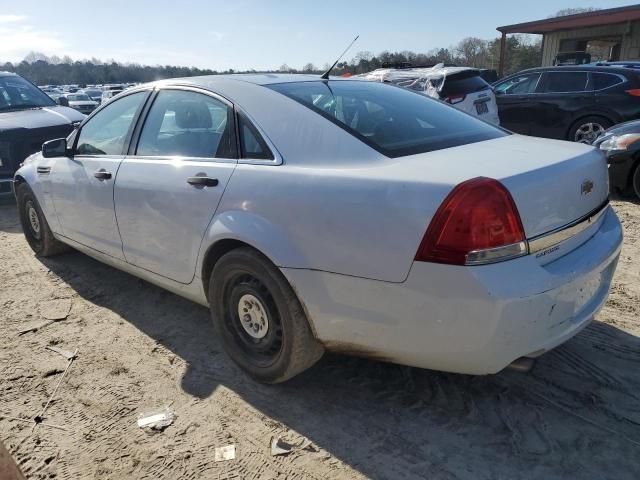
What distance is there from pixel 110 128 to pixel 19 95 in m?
5.80

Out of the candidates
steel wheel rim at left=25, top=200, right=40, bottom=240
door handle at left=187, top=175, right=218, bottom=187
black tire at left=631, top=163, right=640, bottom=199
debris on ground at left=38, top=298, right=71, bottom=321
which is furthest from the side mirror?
black tire at left=631, top=163, right=640, bottom=199

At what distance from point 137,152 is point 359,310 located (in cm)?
201

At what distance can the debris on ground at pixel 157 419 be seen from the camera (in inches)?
101

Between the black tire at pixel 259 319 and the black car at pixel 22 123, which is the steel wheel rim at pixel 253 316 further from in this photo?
the black car at pixel 22 123

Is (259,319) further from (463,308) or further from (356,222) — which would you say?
(463,308)

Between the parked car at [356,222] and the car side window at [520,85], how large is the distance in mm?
7503

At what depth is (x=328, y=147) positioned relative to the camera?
2.44 m

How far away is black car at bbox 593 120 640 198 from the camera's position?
19.4 ft

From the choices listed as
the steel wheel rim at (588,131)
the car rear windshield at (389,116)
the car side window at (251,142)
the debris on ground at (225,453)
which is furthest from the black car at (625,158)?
the debris on ground at (225,453)

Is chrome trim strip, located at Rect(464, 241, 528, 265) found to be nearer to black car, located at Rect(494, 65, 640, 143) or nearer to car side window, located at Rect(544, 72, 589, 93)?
black car, located at Rect(494, 65, 640, 143)

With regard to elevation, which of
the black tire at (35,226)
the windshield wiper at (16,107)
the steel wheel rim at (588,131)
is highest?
the windshield wiper at (16,107)

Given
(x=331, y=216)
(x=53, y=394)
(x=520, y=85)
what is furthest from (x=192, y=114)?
(x=520, y=85)

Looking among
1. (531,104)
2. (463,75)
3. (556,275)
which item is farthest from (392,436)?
(531,104)

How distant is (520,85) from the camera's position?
1005 cm
